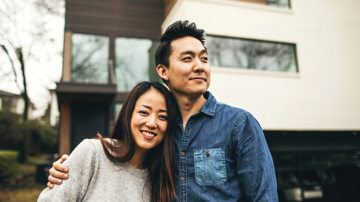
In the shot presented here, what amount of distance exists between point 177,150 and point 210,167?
1.21 ft

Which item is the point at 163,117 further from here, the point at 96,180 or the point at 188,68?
the point at 96,180

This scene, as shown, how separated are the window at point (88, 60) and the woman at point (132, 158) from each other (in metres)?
8.74

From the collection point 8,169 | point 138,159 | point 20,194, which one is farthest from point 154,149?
point 8,169

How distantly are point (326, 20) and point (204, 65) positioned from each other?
10.8 meters

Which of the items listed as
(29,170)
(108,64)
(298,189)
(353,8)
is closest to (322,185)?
(298,189)

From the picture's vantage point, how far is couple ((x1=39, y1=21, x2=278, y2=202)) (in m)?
1.74

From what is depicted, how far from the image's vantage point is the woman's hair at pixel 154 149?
6.47 ft

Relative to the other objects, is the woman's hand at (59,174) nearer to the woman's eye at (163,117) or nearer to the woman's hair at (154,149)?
the woman's hair at (154,149)

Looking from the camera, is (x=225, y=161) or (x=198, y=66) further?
(x=198, y=66)

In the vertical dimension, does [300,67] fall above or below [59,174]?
above

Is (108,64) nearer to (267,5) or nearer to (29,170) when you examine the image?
(267,5)

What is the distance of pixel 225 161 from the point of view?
1.80m

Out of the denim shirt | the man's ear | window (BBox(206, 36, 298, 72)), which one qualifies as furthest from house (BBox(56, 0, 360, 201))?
the denim shirt

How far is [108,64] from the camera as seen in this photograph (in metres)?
10.5
